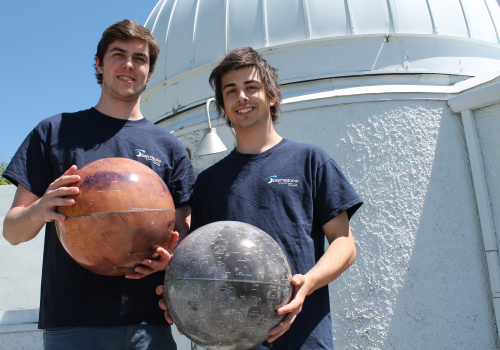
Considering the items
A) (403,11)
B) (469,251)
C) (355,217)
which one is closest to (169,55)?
(403,11)

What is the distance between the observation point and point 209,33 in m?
5.87

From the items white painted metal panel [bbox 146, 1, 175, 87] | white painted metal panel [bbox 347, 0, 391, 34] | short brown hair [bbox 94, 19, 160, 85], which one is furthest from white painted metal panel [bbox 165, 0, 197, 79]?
short brown hair [bbox 94, 19, 160, 85]

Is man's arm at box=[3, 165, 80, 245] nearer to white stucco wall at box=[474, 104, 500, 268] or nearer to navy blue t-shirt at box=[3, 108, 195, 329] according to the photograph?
navy blue t-shirt at box=[3, 108, 195, 329]

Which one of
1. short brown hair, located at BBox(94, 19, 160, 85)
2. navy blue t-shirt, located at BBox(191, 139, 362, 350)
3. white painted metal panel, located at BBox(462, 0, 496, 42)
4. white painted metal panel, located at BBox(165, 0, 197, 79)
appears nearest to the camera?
navy blue t-shirt, located at BBox(191, 139, 362, 350)

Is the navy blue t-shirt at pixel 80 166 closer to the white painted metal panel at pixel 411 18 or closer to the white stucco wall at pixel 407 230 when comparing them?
the white stucco wall at pixel 407 230

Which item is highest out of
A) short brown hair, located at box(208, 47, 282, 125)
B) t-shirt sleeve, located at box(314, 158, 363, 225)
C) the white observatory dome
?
the white observatory dome

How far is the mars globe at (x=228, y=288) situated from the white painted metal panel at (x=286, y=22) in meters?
4.16

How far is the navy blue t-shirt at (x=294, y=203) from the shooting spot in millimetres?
2023

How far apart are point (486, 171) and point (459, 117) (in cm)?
69

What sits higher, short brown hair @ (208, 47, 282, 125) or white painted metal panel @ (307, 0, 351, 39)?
white painted metal panel @ (307, 0, 351, 39)

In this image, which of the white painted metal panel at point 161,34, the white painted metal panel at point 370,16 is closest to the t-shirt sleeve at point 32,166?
the white painted metal panel at point 370,16

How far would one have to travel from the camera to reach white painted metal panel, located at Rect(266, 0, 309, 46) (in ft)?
17.6

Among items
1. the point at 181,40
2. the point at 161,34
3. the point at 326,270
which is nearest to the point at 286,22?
the point at 181,40

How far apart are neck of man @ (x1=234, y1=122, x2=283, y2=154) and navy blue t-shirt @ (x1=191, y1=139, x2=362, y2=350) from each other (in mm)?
63
